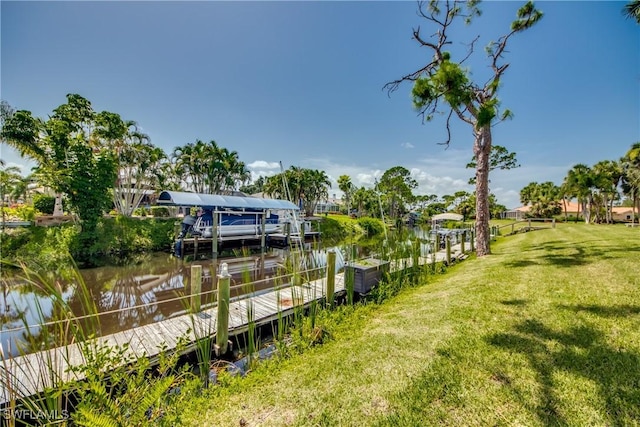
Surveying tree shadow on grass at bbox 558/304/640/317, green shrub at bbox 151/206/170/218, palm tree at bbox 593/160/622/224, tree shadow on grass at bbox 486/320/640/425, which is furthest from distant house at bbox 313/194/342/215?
tree shadow on grass at bbox 486/320/640/425

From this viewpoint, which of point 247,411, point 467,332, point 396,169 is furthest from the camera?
point 396,169

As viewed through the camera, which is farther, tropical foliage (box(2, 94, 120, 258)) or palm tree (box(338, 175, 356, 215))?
palm tree (box(338, 175, 356, 215))

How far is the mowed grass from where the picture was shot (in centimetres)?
215

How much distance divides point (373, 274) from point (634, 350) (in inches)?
161

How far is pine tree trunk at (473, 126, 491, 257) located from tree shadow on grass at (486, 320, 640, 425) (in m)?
6.29

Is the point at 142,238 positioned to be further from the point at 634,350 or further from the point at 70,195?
the point at 634,350

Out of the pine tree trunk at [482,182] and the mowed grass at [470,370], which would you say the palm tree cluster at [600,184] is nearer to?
the pine tree trunk at [482,182]

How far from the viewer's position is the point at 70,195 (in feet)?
43.9

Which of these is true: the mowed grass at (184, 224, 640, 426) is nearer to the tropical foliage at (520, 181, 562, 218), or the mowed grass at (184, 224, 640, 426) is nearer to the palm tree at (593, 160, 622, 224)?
the palm tree at (593, 160, 622, 224)

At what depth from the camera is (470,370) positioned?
8.71 ft

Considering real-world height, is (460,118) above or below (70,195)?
above

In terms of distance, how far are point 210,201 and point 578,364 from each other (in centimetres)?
1618

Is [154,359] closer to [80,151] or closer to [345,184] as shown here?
[80,151]

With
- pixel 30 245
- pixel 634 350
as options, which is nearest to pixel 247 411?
pixel 634 350
